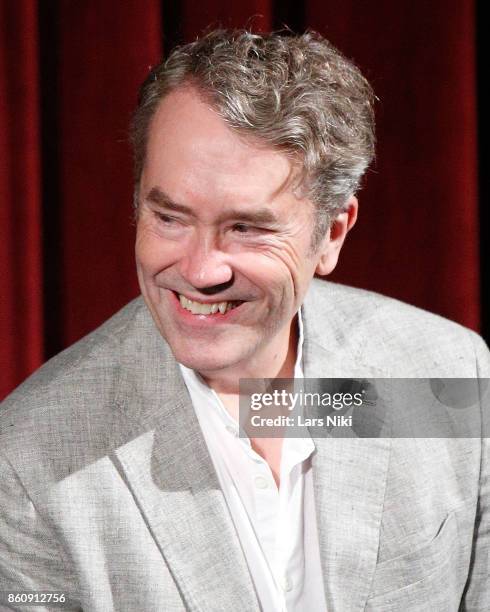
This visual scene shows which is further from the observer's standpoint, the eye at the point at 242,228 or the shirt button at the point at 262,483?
the shirt button at the point at 262,483

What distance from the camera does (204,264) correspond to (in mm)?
1222

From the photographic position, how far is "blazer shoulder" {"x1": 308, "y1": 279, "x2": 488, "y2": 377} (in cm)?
154

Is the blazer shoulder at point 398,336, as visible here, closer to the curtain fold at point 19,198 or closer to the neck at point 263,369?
the neck at point 263,369

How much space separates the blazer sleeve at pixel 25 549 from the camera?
4.14ft

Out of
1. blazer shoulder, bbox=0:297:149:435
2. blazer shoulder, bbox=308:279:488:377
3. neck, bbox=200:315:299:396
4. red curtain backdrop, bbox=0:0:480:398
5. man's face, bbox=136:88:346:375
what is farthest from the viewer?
red curtain backdrop, bbox=0:0:480:398

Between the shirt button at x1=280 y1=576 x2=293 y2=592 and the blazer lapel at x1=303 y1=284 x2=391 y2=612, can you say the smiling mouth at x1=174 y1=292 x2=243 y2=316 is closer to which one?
the blazer lapel at x1=303 y1=284 x2=391 y2=612

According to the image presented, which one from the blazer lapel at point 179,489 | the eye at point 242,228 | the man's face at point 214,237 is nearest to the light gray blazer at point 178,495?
the blazer lapel at point 179,489

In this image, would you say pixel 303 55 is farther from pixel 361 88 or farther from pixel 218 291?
pixel 218 291

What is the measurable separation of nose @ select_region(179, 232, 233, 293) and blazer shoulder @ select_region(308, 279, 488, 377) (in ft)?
1.19

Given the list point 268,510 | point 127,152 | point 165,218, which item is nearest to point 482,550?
point 268,510

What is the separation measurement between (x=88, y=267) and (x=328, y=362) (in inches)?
Result: 21.0

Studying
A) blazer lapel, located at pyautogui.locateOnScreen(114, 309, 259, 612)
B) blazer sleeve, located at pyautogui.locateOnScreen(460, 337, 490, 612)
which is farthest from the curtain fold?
blazer sleeve, located at pyautogui.locateOnScreen(460, 337, 490, 612)

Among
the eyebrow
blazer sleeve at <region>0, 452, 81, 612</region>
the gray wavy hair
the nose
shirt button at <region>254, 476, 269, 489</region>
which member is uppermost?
the gray wavy hair

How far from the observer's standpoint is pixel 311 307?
157cm
